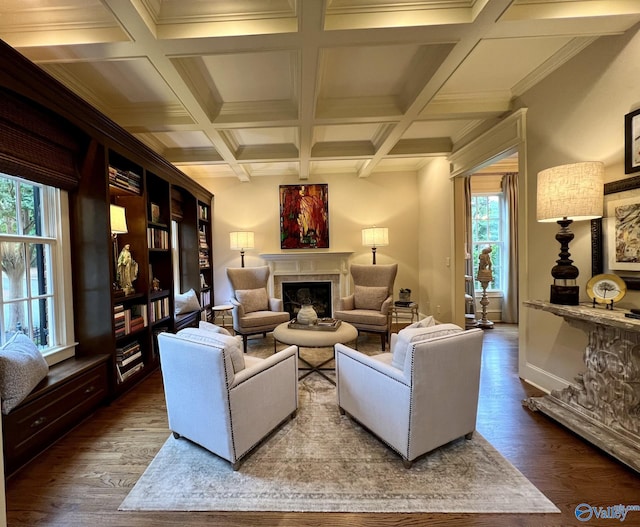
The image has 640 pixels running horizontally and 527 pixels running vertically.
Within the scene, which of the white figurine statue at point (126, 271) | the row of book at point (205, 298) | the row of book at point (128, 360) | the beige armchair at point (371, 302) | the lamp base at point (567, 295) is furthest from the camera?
the row of book at point (205, 298)

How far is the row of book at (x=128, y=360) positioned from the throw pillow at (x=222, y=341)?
4.35ft

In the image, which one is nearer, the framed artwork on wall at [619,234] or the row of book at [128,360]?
the framed artwork on wall at [619,234]

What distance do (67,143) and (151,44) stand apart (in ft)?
3.45

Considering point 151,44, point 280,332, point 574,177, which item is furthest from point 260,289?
point 574,177

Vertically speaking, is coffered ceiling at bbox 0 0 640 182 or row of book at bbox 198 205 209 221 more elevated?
coffered ceiling at bbox 0 0 640 182

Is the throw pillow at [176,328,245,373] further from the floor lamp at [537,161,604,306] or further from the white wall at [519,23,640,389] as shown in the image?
the white wall at [519,23,640,389]

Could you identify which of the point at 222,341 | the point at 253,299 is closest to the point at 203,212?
the point at 253,299

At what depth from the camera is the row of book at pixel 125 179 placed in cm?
257

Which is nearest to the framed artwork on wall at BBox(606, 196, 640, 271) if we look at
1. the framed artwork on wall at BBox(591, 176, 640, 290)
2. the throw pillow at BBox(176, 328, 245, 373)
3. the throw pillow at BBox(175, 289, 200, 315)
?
the framed artwork on wall at BBox(591, 176, 640, 290)

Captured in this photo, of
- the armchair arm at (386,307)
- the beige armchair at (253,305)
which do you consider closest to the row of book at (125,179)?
the beige armchair at (253,305)

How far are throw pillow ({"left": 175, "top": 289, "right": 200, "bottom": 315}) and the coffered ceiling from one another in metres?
2.11

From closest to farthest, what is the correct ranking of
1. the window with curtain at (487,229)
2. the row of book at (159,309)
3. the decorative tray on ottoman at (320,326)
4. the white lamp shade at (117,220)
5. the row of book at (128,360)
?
1. the white lamp shade at (117,220)
2. the row of book at (128,360)
3. the decorative tray on ottoman at (320,326)
4. the row of book at (159,309)
5. the window with curtain at (487,229)

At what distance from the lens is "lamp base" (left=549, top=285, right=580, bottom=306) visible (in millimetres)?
1996

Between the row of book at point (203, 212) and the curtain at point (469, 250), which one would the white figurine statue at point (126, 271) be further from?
the curtain at point (469, 250)
